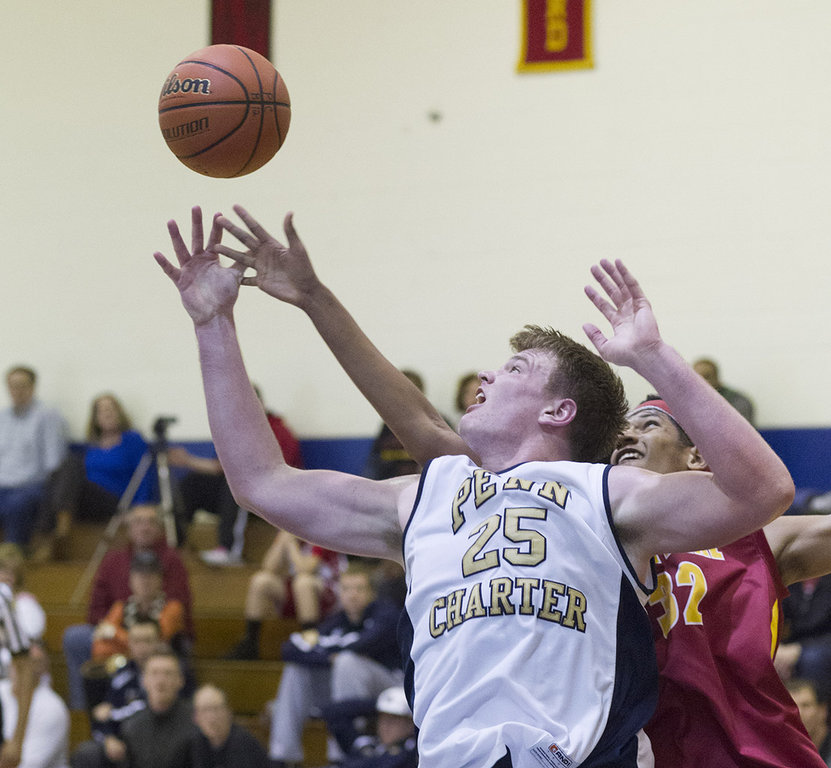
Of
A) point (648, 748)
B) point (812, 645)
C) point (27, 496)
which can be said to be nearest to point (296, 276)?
point (648, 748)

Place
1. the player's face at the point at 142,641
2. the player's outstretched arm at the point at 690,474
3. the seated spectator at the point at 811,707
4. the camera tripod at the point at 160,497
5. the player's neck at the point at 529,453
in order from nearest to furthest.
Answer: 1. the player's outstretched arm at the point at 690,474
2. the player's neck at the point at 529,453
3. the seated spectator at the point at 811,707
4. the player's face at the point at 142,641
5. the camera tripod at the point at 160,497

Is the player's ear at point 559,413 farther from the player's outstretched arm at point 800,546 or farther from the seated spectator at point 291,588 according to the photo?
the seated spectator at point 291,588

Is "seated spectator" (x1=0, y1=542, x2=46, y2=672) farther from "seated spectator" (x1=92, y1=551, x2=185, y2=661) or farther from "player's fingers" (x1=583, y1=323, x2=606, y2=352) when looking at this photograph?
"player's fingers" (x1=583, y1=323, x2=606, y2=352)

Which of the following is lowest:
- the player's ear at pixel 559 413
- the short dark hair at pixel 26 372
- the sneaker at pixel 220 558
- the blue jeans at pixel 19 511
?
the sneaker at pixel 220 558

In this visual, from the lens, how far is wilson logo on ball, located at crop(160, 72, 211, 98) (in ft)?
12.7

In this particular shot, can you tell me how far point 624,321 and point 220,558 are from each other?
8.02 metres

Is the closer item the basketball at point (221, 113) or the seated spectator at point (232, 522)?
the basketball at point (221, 113)

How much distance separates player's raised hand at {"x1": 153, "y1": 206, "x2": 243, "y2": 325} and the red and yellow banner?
25.5 feet

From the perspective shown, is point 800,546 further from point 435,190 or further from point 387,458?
point 435,190

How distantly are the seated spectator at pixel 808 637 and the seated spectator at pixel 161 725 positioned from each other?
3.68m

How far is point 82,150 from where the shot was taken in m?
12.0

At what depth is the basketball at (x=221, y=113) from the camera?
383 centimetres

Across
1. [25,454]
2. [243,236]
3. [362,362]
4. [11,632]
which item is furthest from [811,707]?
[25,454]

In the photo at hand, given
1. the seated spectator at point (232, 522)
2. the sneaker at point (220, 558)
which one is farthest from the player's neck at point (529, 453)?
the sneaker at point (220, 558)
